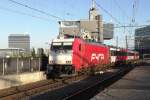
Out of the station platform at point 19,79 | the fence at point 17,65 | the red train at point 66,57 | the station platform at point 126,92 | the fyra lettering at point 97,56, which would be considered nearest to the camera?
the station platform at point 126,92

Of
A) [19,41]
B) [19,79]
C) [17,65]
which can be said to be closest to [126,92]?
[19,79]

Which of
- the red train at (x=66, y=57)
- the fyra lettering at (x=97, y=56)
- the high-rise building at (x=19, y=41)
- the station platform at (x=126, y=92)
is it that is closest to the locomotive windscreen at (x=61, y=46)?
the red train at (x=66, y=57)

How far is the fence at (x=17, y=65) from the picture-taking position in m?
26.6

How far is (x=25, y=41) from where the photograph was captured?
100m

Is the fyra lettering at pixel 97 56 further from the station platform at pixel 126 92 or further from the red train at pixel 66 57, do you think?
the station platform at pixel 126 92

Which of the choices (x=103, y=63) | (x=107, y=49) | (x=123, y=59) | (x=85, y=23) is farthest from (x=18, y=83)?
(x=85, y=23)

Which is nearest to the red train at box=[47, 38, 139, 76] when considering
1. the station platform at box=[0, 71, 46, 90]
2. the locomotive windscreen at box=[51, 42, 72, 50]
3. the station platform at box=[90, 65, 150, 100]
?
the locomotive windscreen at box=[51, 42, 72, 50]

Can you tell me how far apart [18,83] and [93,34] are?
7234 cm

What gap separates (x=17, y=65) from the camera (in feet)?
92.3

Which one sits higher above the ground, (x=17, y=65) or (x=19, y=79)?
(x=17, y=65)

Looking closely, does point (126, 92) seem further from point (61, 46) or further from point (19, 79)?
point (61, 46)

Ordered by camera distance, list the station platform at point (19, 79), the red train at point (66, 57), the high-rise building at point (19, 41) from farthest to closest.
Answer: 1. the high-rise building at point (19, 41)
2. the red train at point (66, 57)
3. the station platform at point (19, 79)

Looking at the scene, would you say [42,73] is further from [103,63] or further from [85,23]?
[85,23]

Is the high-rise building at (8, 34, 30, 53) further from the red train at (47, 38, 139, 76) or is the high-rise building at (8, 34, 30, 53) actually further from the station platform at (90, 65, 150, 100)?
the station platform at (90, 65, 150, 100)
